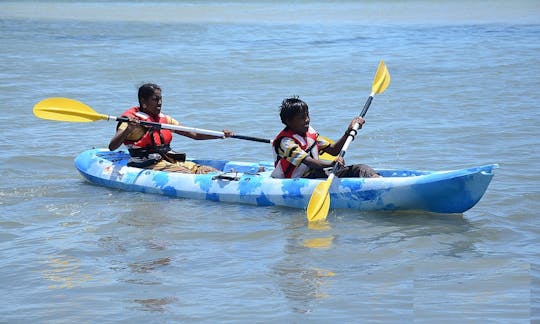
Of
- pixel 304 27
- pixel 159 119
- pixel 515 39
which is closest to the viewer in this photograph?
pixel 159 119

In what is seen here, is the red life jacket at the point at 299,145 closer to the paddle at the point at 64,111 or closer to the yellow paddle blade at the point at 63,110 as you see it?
the paddle at the point at 64,111

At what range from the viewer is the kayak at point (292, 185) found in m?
6.74

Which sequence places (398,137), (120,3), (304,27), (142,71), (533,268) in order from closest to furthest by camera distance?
(533,268), (398,137), (142,71), (304,27), (120,3)

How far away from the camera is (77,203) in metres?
7.89

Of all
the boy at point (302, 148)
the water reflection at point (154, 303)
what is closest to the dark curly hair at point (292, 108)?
the boy at point (302, 148)

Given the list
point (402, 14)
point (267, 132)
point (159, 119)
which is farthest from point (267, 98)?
point (402, 14)

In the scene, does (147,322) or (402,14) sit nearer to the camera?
(147,322)

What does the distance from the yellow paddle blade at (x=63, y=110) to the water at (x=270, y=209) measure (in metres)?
0.60

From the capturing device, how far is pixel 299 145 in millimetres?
7199

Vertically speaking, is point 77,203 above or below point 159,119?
below

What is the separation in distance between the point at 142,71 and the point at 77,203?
9.32m

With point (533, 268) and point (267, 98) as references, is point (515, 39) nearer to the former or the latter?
point (267, 98)

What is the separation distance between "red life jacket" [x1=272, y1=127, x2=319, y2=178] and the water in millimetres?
305

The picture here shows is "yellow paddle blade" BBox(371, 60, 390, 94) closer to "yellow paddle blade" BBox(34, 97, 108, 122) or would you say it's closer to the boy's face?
the boy's face
